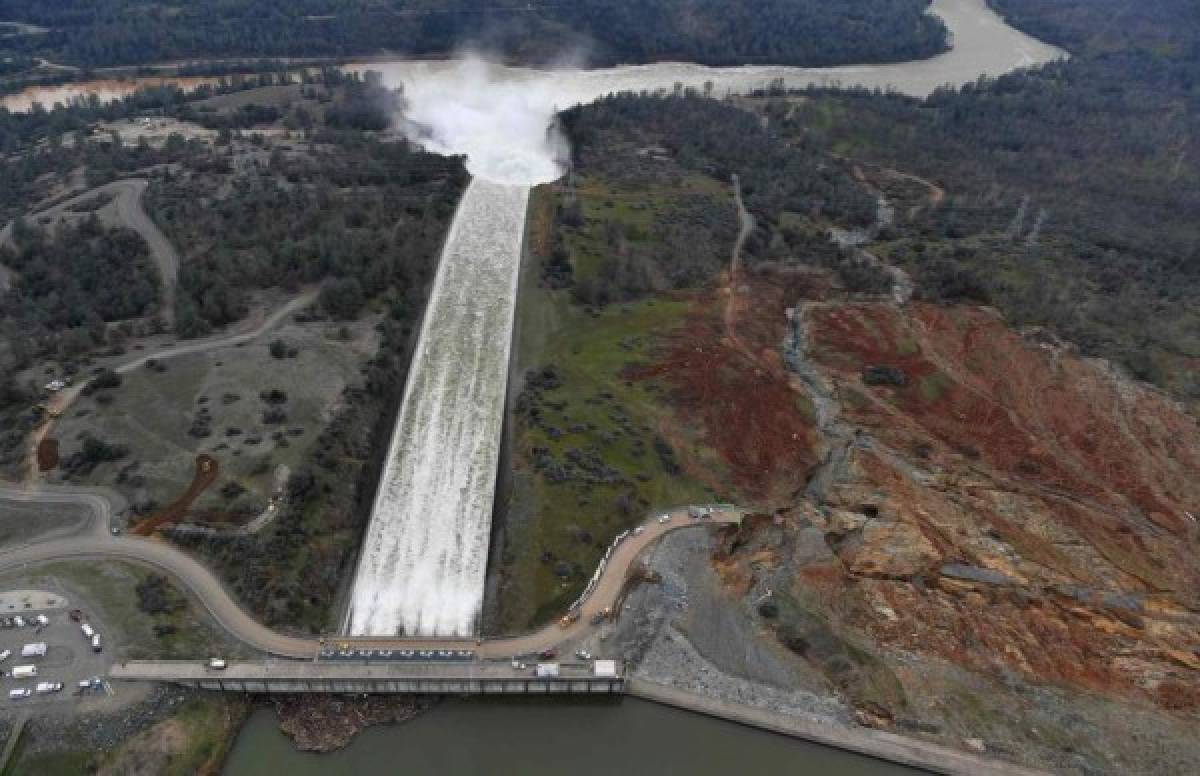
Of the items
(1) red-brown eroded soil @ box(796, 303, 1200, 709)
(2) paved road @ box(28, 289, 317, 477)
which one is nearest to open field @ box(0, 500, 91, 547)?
(2) paved road @ box(28, 289, 317, 477)

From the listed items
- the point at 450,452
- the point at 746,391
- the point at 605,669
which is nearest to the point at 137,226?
the point at 450,452

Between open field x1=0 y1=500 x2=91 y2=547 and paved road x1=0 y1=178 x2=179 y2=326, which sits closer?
open field x1=0 y1=500 x2=91 y2=547

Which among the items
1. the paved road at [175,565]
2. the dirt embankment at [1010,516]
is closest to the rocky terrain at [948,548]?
the dirt embankment at [1010,516]

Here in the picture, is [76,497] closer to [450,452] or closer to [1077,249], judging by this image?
[450,452]

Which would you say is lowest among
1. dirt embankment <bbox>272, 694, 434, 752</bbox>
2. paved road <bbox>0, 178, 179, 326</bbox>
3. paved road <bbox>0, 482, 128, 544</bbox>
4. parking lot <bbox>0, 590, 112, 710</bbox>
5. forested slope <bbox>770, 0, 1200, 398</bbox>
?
dirt embankment <bbox>272, 694, 434, 752</bbox>

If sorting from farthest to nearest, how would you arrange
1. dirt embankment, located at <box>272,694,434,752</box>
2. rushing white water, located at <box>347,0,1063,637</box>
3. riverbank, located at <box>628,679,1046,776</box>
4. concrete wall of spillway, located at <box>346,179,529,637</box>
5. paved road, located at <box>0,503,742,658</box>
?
rushing white water, located at <box>347,0,1063,637</box>
concrete wall of spillway, located at <box>346,179,529,637</box>
paved road, located at <box>0,503,742,658</box>
dirt embankment, located at <box>272,694,434,752</box>
riverbank, located at <box>628,679,1046,776</box>

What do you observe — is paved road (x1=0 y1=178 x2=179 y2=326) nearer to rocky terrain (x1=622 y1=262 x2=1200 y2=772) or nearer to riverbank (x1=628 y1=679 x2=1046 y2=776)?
rocky terrain (x1=622 y1=262 x2=1200 y2=772)

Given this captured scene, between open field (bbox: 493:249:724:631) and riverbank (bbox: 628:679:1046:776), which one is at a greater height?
open field (bbox: 493:249:724:631)
